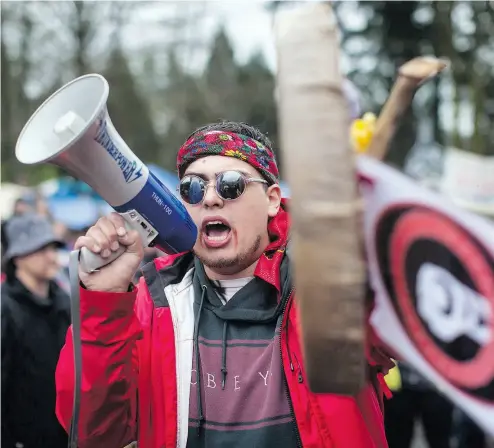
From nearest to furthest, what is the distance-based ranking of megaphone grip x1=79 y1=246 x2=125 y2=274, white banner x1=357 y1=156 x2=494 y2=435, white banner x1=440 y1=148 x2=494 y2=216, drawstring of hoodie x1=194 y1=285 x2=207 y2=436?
white banner x1=357 y1=156 x2=494 y2=435 < megaphone grip x1=79 y1=246 x2=125 y2=274 < drawstring of hoodie x1=194 y1=285 x2=207 y2=436 < white banner x1=440 y1=148 x2=494 y2=216

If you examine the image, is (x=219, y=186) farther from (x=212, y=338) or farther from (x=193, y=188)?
(x=212, y=338)

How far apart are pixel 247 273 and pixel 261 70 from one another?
25.5 metres

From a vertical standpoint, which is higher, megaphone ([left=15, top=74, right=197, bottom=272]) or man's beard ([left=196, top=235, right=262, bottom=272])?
megaphone ([left=15, top=74, right=197, bottom=272])

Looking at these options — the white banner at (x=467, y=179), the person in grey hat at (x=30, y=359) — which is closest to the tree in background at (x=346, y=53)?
the white banner at (x=467, y=179)

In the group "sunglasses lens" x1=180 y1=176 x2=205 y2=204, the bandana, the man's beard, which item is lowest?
the man's beard

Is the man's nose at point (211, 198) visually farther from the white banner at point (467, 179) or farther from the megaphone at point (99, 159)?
the white banner at point (467, 179)

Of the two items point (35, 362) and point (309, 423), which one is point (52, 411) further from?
point (309, 423)

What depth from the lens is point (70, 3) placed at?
15.2 m

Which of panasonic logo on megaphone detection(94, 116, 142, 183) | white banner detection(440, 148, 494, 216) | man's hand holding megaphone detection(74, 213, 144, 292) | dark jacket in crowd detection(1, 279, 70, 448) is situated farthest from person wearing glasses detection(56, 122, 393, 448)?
white banner detection(440, 148, 494, 216)

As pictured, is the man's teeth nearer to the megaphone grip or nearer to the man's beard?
the man's beard

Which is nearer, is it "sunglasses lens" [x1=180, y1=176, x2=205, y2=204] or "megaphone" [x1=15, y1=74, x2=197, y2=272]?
"megaphone" [x1=15, y1=74, x2=197, y2=272]

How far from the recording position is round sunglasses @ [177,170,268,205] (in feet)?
6.41

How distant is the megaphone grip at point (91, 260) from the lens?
1699 mm

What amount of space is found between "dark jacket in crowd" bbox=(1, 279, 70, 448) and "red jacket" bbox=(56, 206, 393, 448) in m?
1.75
